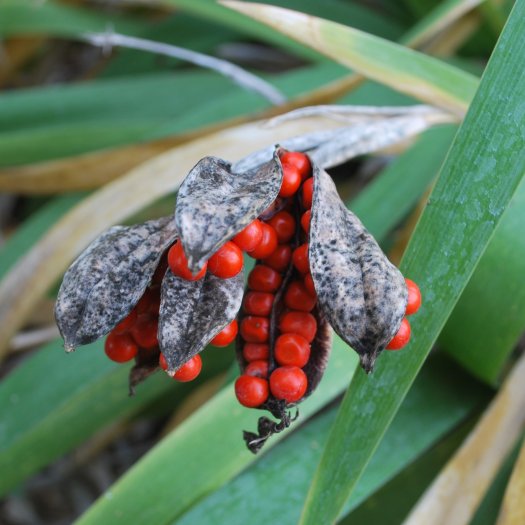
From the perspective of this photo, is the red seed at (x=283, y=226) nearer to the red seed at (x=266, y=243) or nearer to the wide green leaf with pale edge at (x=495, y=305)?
the red seed at (x=266, y=243)

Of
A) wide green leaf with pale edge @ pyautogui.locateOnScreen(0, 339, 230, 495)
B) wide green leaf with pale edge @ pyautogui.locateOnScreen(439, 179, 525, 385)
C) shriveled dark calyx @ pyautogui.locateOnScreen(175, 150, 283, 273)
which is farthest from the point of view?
wide green leaf with pale edge @ pyautogui.locateOnScreen(0, 339, 230, 495)

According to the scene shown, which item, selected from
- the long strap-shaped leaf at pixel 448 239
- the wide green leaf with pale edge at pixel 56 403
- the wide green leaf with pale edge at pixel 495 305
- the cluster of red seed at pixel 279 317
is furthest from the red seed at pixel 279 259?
the wide green leaf with pale edge at pixel 56 403

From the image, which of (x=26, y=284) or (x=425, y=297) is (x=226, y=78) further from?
(x=425, y=297)

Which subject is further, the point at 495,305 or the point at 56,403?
the point at 56,403

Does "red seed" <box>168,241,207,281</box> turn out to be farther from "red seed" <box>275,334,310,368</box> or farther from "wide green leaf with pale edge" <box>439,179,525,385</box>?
"wide green leaf with pale edge" <box>439,179,525,385</box>

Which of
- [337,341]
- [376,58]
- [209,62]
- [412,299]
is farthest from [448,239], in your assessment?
[209,62]

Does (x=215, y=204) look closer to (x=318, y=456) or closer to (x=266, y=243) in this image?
(x=266, y=243)

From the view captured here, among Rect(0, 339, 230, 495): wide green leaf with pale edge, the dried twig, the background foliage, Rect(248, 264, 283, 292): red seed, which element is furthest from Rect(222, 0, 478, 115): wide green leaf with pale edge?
Rect(0, 339, 230, 495): wide green leaf with pale edge
